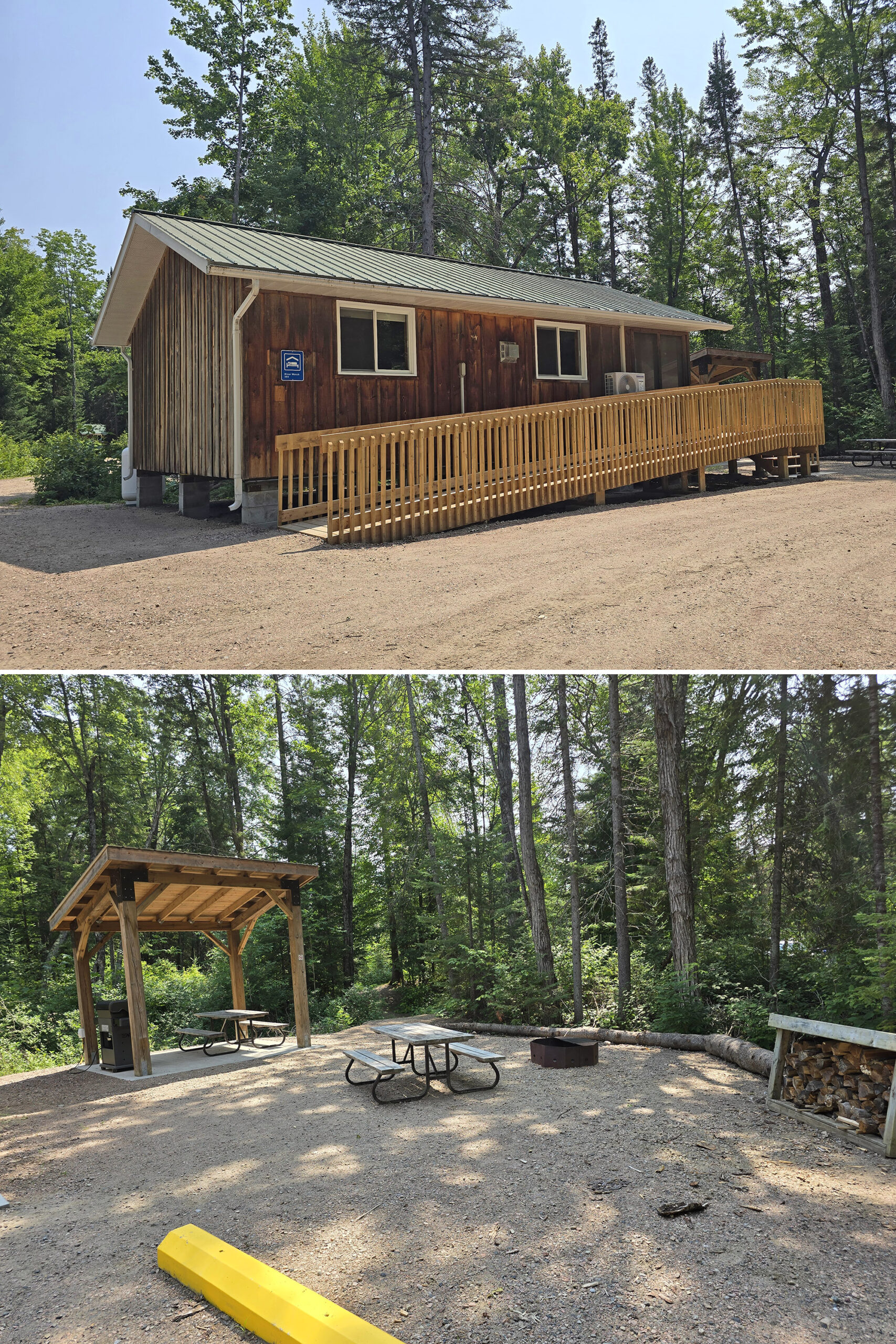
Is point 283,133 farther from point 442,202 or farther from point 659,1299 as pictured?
point 659,1299

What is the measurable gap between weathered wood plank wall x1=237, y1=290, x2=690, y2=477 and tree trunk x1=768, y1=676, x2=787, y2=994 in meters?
7.37

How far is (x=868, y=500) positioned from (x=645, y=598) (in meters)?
7.45

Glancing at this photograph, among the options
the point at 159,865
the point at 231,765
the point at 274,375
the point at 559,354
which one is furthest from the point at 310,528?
the point at 231,765

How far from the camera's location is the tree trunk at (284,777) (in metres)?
19.9

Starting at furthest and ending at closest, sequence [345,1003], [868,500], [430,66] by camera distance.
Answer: [430,66] < [345,1003] < [868,500]

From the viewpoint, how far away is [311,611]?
7461 millimetres

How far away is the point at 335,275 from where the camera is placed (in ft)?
41.8

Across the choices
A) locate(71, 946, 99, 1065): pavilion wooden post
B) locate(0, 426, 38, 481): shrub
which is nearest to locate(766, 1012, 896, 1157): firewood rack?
locate(71, 946, 99, 1065): pavilion wooden post

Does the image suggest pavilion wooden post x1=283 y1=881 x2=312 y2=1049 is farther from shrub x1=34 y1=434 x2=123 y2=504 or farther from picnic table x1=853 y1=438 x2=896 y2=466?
picnic table x1=853 y1=438 x2=896 y2=466

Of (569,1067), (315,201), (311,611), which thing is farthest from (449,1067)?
(315,201)

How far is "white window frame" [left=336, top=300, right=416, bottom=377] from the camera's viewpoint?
43.2 ft

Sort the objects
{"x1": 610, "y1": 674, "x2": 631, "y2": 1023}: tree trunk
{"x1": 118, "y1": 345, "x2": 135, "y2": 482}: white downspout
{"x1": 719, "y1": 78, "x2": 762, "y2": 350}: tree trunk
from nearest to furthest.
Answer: {"x1": 610, "y1": 674, "x2": 631, "y2": 1023}: tree trunk < {"x1": 118, "y1": 345, "x2": 135, "y2": 482}: white downspout < {"x1": 719, "y1": 78, "x2": 762, "y2": 350}: tree trunk

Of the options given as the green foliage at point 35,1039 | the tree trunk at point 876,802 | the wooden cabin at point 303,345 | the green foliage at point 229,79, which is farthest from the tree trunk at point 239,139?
the tree trunk at point 876,802

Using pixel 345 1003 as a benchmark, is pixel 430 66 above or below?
above
